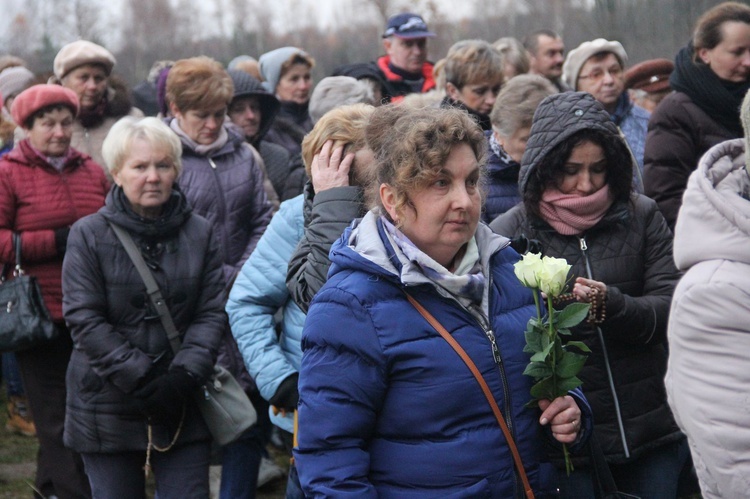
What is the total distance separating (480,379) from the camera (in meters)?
2.91

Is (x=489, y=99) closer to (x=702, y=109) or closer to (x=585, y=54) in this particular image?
(x=585, y=54)

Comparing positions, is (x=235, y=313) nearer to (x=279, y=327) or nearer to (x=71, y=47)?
(x=279, y=327)

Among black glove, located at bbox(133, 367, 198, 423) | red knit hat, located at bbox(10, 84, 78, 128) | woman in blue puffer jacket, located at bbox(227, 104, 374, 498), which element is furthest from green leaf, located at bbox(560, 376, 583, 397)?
red knit hat, located at bbox(10, 84, 78, 128)

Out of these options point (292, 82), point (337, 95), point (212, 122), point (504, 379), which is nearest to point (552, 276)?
point (504, 379)

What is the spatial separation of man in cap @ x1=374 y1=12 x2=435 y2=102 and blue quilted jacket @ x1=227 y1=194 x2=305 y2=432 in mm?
4603

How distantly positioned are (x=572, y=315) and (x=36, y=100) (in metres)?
4.12

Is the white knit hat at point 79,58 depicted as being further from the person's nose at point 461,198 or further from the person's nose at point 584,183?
the person's nose at point 461,198

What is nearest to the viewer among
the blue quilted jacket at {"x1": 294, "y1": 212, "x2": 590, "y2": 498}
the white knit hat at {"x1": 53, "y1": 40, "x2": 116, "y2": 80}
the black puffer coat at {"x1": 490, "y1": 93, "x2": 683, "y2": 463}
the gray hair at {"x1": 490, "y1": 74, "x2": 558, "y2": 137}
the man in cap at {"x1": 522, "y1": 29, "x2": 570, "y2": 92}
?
the blue quilted jacket at {"x1": 294, "y1": 212, "x2": 590, "y2": 498}

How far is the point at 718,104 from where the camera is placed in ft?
18.8

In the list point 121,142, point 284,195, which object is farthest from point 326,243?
point 284,195

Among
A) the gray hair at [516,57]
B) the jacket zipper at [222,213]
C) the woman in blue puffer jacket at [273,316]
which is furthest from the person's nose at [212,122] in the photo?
the gray hair at [516,57]

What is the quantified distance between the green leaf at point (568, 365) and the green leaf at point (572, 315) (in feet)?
0.30

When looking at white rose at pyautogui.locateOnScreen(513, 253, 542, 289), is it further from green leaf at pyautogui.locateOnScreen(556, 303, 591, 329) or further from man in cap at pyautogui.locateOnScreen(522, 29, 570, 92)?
man in cap at pyautogui.locateOnScreen(522, 29, 570, 92)

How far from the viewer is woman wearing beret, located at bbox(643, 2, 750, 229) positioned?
5723 millimetres
